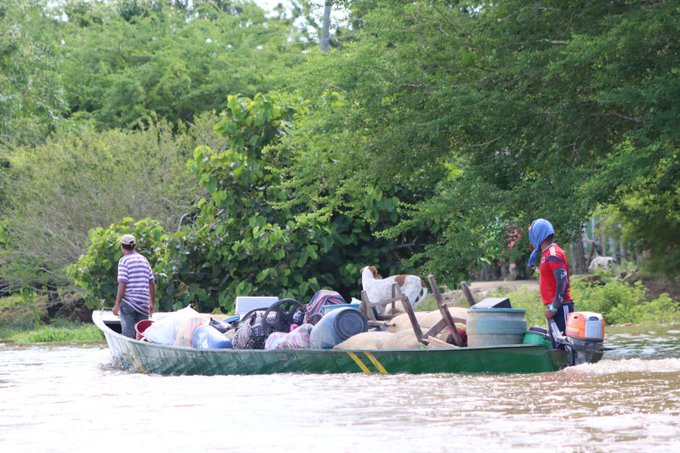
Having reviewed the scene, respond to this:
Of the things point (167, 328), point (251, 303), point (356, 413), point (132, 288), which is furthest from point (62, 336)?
point (356, 413)

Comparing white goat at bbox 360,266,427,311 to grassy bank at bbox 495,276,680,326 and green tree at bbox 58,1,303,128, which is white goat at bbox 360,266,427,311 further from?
green tree at bbox 58,1,303,128

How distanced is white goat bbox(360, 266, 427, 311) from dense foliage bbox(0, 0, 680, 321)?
74.1 inches

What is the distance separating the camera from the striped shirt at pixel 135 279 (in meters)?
15.2

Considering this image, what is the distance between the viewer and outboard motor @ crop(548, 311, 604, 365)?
10969mm

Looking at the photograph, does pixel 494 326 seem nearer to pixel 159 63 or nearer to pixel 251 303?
pixel 251 303

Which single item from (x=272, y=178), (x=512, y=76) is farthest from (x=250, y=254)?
(x=512, y=76)

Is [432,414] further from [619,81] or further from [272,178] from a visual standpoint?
[272,178]

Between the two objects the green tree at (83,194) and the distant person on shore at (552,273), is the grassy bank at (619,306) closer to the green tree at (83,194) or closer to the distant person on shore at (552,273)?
the green tree at (83,194)

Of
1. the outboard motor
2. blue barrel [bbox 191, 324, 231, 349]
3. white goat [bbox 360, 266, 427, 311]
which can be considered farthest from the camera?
blue barrel [bbox 191, 324, 231, 349]

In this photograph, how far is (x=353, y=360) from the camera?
38.2 feet

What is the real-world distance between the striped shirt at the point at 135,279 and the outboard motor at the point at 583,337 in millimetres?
6410

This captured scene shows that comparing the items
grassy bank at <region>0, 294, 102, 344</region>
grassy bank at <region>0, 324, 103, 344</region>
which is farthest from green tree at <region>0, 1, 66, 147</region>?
grassy bank at <region>0, 324, 103, 344</region>

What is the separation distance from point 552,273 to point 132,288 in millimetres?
6321

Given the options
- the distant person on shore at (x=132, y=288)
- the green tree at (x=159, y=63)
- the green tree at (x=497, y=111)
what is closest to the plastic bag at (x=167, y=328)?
the distant person on shore at (x=132, y=288)
